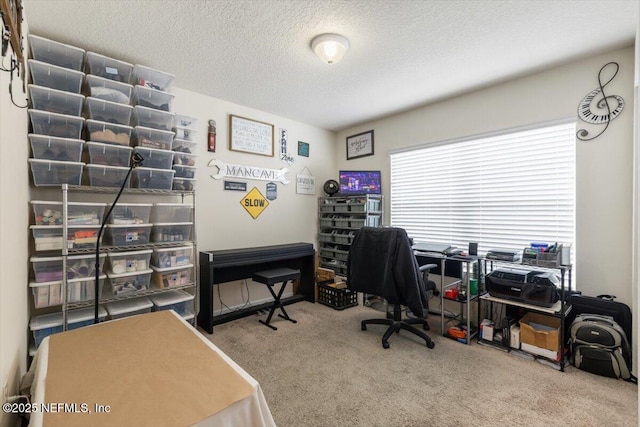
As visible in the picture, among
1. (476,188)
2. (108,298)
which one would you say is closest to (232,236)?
(108,298)

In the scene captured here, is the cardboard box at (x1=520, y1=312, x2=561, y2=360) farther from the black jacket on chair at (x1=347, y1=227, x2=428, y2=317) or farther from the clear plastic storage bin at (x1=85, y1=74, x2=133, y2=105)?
the clear plastic storage bin at (x1=85, y1=74, x2=133, y2=105)

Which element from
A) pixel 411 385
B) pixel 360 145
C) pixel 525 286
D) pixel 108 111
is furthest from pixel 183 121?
pixel 525 286

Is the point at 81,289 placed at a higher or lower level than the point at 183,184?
lower

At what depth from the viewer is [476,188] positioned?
3240 mm

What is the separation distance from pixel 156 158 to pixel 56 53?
0.94 m

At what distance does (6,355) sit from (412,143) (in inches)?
154

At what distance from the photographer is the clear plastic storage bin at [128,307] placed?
7.38ft

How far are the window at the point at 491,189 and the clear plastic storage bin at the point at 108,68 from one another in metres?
3.13

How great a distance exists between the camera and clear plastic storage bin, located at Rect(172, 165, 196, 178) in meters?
2.68

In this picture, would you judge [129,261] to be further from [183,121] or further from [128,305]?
[183,121]

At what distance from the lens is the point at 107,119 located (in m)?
2.31

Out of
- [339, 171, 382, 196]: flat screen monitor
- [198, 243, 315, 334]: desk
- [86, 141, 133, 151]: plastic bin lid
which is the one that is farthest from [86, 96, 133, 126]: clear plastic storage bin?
[339, 171, 382, 196]: flat screen monitor

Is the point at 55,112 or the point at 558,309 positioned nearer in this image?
the point at 55,112

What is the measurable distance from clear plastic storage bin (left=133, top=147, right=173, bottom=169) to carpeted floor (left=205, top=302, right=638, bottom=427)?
1.73 m
